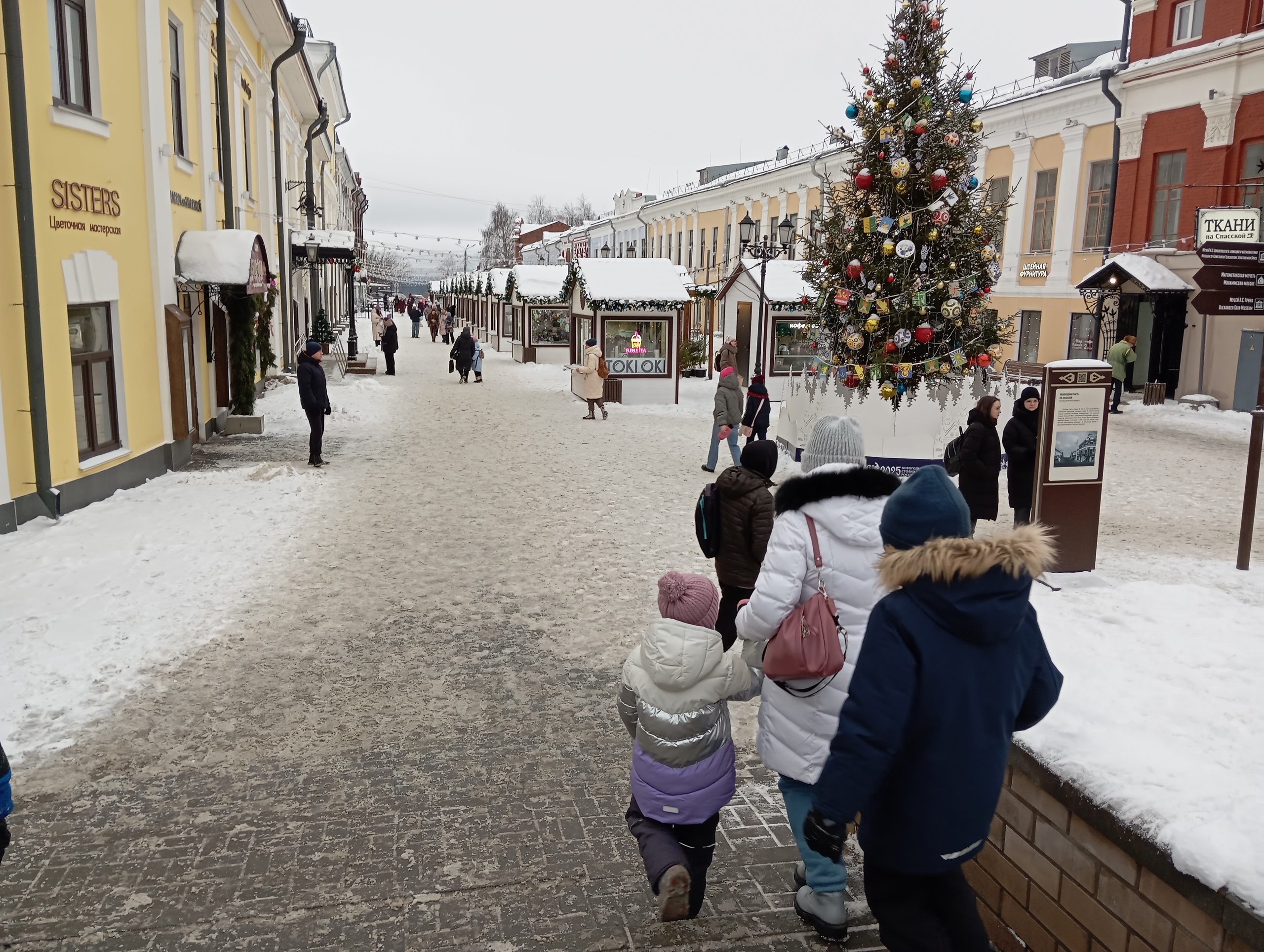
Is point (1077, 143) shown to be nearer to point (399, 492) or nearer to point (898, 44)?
point (898, 44)

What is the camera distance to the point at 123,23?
1102cm

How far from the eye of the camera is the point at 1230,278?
10016 millimetres

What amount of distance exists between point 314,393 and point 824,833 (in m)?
11.5

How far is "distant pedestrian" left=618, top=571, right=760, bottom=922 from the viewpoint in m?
3.34

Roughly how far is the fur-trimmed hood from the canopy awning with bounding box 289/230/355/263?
24189 millimetres

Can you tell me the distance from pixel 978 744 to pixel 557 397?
807 inches

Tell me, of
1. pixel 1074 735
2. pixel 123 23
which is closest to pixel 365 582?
pixel 1074 735

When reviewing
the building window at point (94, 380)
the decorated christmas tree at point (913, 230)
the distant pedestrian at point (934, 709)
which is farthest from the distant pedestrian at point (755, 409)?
the distant pedestrian at point (934, 709)

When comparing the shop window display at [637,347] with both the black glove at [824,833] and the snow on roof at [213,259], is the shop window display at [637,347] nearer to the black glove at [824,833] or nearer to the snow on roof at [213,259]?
the snow on roof at [213,259]

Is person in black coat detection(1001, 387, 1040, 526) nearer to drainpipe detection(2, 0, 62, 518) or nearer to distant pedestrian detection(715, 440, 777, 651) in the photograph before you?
distant pedestrian detection(715, 440, 777, 651)

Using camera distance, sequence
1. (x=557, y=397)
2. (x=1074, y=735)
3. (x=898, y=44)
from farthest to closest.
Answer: (x=557, y=397), (x=898, y=44), (x=1074, y=735)

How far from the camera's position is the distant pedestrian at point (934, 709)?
2402mm

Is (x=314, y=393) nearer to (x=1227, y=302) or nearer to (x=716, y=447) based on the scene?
(x=716, y=447)

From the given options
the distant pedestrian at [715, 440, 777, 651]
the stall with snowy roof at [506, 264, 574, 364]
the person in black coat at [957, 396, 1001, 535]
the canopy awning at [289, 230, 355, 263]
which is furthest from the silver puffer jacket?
the stall with snowy roof at [506, 264, 574, 364]
